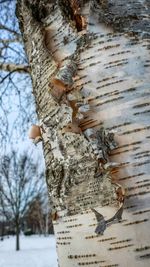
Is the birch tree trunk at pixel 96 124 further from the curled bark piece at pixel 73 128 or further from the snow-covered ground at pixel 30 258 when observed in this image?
the snow-covered ground at pixel 30 258

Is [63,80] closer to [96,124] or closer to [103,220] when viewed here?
[96,124]

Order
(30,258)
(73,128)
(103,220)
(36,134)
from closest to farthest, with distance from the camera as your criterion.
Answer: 1. (103,220)
2. (73,128)
3. (36,134)
4. (30,258)

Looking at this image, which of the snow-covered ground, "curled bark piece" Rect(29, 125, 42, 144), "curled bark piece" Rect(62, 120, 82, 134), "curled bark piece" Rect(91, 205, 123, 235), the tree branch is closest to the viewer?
"curled bark piece" Rect(91, 205, 123, 235)

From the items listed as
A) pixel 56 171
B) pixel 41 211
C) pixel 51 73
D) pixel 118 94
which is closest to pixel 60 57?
pixel 51 73

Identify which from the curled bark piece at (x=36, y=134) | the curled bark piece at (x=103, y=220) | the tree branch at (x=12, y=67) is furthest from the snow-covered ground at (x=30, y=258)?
the curled bark piece at (x=103, y=220)

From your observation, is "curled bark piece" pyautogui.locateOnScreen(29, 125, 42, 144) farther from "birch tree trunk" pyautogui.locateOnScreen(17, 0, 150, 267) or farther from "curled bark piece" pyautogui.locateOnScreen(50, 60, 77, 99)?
"curled bark piece" pyautogui.locateOnScreen(50, 60, 77, 99)

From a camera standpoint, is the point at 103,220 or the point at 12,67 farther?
the point at 12,67

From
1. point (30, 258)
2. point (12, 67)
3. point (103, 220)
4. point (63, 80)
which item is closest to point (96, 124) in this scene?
point (63, 80)

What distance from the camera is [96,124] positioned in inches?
52.4

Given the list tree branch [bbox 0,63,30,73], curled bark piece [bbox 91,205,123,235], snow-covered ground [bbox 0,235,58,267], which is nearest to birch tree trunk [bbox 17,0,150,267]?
curled bark piece [bbox 91,205,123,235]

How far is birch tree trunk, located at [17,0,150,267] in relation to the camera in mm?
1215

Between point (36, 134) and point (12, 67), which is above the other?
point (12, 67)

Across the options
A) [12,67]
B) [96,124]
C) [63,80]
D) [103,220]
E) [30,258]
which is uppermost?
[12,67]

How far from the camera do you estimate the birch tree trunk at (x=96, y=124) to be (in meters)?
1.21
